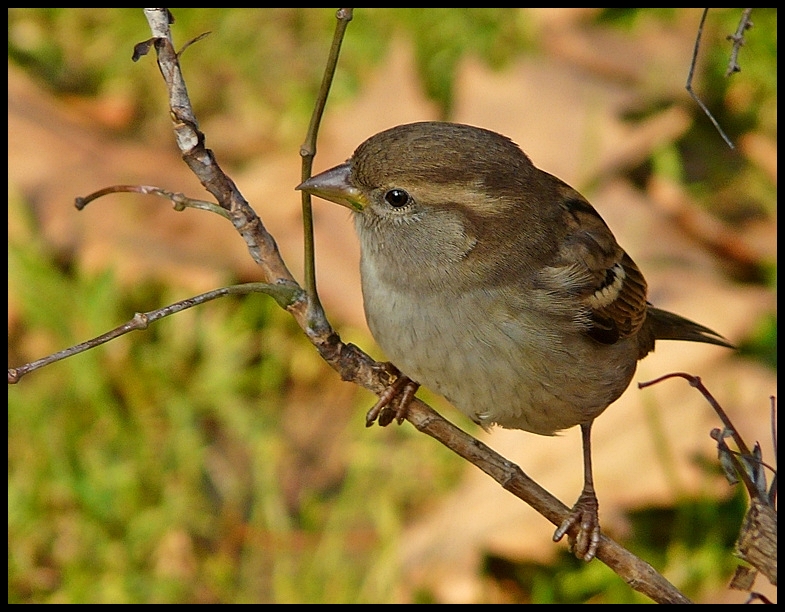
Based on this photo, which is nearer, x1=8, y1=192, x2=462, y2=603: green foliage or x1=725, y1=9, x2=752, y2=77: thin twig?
x1=725, y1=9, x2=752, y2=77: thin twig

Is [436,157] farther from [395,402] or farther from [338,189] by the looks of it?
[395,402]

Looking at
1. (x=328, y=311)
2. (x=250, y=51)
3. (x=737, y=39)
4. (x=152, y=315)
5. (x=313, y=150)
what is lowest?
(x=152, y=315)

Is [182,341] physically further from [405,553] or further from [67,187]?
[405,553]

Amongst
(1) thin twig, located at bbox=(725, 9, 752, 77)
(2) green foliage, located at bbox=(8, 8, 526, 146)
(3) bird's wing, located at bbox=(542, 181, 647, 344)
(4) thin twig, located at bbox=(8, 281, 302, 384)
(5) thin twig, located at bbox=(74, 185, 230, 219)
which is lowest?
(4) thin twig, located at bbox=(8, 281, 302, 384)

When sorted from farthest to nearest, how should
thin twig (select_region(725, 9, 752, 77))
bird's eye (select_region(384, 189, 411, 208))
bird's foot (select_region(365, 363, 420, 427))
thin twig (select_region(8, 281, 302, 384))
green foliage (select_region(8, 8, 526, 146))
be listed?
green foliage (select_region(8, 8, 526, 146)) < bird's eye (select_region(384, 189, 411, 208)) < bird's foot (select_region(365, 363, 420, 427)) < thin twig (select_region(725, 9, 752, 77)) < thin twig (select_region(8, 281, 302, 384))

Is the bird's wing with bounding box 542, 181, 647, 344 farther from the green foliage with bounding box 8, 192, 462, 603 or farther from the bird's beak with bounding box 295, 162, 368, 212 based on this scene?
the green foliage with bounding box 8, 192, 462, 603

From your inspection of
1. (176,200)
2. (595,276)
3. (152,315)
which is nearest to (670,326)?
(595,276)

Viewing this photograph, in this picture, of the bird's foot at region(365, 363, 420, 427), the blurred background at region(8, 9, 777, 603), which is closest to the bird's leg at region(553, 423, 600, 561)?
the bird's foot at region(365, 363, 420, 427)
